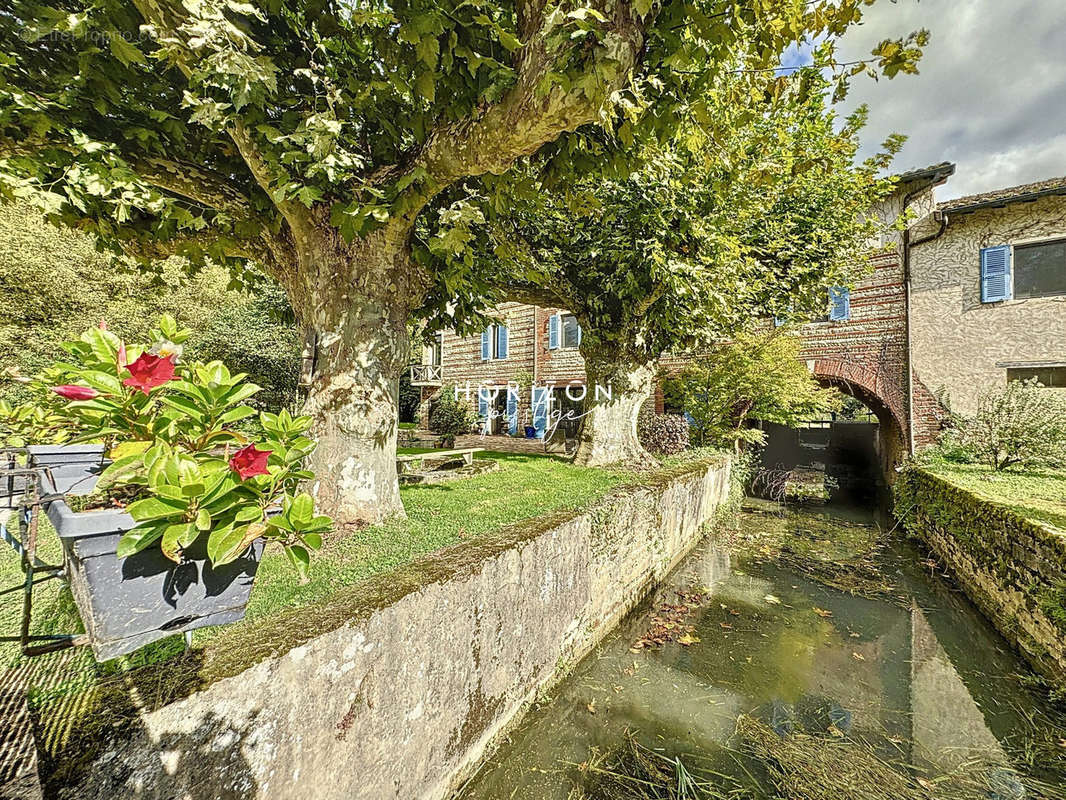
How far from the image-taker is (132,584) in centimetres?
142

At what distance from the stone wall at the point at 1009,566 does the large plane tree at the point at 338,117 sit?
507 cm

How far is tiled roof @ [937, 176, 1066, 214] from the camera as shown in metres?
9.88

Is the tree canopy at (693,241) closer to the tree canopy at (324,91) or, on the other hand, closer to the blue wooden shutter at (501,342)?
the tree canopy at (324,91)

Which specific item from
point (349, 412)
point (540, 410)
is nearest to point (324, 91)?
point (349, 412)

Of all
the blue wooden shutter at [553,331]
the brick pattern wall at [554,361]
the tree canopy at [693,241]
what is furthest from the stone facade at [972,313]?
the blue wooden shutter at [553,331]

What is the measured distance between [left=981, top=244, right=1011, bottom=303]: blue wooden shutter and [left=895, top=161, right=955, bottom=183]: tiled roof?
2.07m

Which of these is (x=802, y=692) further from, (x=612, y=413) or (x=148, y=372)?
(x=148, y=372)

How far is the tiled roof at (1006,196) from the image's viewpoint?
9875mm

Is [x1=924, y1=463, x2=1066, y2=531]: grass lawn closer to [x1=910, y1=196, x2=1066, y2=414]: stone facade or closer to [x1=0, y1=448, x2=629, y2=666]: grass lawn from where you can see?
[x1=910, y1=196, x2=1066, y2=414]: stone facade

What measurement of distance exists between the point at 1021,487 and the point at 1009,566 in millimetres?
2539

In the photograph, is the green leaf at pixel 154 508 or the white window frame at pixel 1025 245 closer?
the green leaf at pixel 154 508

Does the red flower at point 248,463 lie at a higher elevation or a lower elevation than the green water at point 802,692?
higher

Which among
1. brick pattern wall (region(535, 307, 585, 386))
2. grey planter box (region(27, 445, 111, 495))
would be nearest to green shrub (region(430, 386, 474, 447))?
brick pattern wall (region(535, 307, 585, 386))

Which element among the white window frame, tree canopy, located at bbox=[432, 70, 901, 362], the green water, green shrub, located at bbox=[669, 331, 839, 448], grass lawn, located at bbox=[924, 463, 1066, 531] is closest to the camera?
the green water
